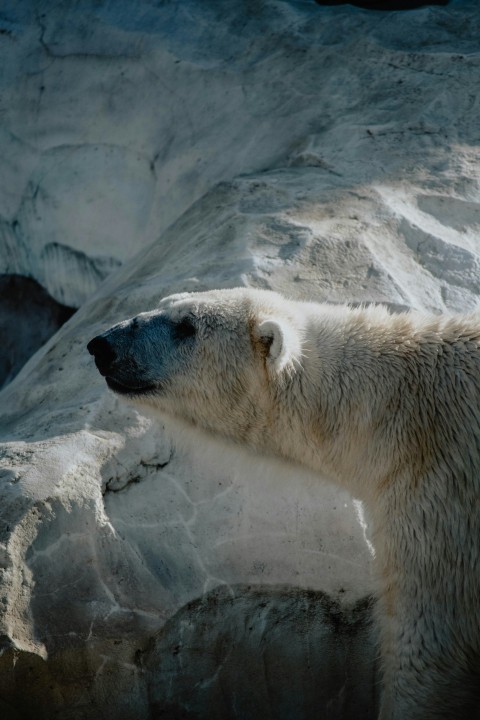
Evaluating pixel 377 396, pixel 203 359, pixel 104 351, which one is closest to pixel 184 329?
pixel 203 359

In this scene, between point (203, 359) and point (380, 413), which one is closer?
point (380, 413)

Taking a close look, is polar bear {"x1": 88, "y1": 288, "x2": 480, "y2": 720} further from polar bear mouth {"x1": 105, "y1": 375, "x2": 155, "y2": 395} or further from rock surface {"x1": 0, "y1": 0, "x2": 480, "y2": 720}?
rock surface {"x1": 0, "y1": 0, "x2": 480, "y2": 720}

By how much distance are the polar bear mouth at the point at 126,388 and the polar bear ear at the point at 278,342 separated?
0.48m

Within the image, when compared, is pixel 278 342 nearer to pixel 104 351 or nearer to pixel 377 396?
pixel 377 396

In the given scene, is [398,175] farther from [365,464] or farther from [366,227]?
[365,464]

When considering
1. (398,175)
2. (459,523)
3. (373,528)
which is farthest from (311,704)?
(398,175)

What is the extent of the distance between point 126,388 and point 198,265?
1098 millimetres

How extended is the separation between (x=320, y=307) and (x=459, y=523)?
0.98 m

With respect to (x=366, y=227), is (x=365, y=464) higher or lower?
lower

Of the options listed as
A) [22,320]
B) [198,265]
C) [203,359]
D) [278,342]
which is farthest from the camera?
[22,320]

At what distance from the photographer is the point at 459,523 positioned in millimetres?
2822

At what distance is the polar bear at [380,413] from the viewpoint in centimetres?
281

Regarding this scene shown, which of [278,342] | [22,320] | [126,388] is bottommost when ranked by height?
[22,320]

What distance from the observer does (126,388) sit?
330 cm
